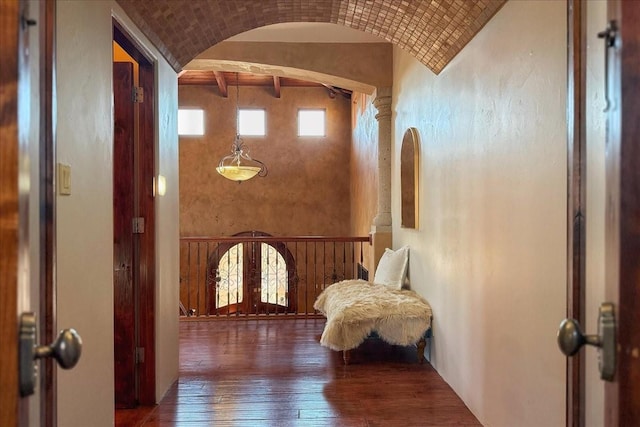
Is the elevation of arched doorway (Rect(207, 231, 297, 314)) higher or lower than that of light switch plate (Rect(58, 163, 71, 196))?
lower

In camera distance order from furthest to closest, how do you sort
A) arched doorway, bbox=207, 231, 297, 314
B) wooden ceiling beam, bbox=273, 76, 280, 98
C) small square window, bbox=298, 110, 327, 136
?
small square window, bbox=298, 110, 327, 136 < arched doorway, bbox=207, 231, 297, 314 < wooden ceiling beam, bbox=273, 76, 280, 98

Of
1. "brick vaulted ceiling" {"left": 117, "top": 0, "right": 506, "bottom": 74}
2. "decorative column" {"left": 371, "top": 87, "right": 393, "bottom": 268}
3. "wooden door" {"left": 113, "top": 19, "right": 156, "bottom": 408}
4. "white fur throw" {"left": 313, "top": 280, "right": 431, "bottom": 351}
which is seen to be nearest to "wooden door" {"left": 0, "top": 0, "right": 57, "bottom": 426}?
"brick vaulted ceiling" {"left": 117, "top": 0, "right": 506, "bottom": 74}

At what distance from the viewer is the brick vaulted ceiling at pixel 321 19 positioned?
7.26 ft

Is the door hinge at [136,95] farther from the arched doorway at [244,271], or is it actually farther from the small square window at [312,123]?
the small square window at [312,123]

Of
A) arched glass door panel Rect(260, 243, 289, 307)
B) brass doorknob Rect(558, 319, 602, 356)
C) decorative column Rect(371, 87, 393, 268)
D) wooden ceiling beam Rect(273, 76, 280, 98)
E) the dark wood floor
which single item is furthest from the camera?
arched glass door panel Rect(260, 243, 289, 307)

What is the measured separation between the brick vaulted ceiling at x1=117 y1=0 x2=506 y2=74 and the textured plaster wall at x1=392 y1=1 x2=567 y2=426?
0.11 metres

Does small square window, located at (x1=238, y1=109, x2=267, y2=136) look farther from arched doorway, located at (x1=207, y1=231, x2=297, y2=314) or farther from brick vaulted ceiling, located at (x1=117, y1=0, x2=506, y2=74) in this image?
brick vaulted ceiling, located at (x1=117, y1=0, x2=506, y2=74)

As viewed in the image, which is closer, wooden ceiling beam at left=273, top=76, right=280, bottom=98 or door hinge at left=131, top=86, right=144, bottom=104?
door hinge at left=131, top=86, right=144, bottom=104

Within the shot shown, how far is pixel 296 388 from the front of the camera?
9.43 ft

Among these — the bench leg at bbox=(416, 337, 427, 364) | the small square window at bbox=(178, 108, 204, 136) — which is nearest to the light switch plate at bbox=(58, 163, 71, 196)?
the bench leg at bbox=(416, 337, 427, 364)

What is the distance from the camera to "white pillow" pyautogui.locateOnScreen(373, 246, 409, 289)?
13.0ft

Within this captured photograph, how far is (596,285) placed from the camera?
1109 millimetres

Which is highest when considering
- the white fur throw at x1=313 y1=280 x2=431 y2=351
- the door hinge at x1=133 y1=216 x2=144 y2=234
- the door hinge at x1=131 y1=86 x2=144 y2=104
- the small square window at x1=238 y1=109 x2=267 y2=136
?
the small square window at x1=238 y1=109 x2=267 y2=136

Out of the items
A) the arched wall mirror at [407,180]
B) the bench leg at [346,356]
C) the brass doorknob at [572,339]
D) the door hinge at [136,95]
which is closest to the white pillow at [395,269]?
the arched wall mirror at [407,180]
